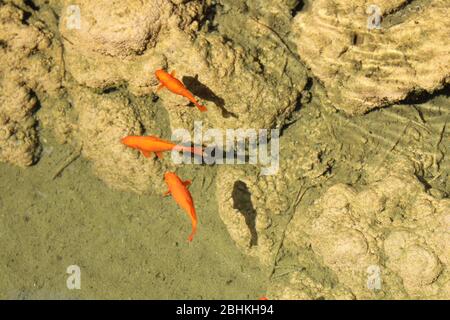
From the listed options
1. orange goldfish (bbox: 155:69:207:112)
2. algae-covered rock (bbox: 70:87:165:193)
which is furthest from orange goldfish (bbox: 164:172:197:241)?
orange goldfish (bbox: 155:69:207:112)

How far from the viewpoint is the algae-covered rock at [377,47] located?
155 inches

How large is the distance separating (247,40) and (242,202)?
5.07 ft

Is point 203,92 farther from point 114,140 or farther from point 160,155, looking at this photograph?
point 114,140

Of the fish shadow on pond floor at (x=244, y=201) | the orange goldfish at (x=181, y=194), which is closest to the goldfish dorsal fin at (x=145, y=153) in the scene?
the orange goldfish at (x=181, y=194)

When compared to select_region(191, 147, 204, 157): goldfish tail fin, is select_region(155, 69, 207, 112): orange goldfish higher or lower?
higher

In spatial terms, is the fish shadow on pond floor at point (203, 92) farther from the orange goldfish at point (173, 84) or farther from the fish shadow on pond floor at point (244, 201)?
the fish shadow on pond floor at point (244, 201)

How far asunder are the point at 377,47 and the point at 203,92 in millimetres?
1576

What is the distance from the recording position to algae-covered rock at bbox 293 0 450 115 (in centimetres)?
393

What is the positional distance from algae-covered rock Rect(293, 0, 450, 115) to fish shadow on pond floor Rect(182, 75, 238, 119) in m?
0.87

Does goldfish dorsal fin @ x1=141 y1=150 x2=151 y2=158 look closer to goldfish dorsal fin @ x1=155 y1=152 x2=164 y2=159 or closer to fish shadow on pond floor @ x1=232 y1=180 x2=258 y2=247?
goldfish dorsal fin @ x1=155 y1=152 x2=164 y2=159

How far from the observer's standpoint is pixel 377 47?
411 centimetres
